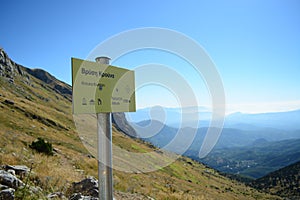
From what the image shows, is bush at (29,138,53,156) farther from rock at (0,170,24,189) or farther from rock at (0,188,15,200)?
rock at (0,188,15,200)

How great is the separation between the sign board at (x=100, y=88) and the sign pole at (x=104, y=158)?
265mm

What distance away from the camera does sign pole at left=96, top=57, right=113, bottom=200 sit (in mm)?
3988

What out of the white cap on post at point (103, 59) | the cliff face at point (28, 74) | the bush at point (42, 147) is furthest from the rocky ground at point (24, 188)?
the cliff face at point (28, 74)

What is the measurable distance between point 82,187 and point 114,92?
12.9ft

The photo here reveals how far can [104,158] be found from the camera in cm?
403

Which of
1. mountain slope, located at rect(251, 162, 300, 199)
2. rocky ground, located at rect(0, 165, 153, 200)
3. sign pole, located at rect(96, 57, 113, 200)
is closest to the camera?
sign pole, located at rect(96, 57, 113, 200)

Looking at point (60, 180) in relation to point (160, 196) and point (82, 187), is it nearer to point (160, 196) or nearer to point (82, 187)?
point (82, 187)

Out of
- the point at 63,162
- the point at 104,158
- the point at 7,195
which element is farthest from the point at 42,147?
the point at 104,158

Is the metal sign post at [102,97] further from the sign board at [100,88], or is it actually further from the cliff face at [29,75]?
the cliff face at [29,75]

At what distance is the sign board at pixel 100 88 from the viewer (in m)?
3.63

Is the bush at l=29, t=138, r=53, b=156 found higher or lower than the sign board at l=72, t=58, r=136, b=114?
lower

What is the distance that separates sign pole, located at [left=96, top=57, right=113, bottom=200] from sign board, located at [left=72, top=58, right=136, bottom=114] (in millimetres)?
265

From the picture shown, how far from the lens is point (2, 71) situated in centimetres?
7294

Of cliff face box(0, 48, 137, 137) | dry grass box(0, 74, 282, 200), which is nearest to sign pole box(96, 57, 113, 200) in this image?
dry grass box(0, 74, 282, 200)
